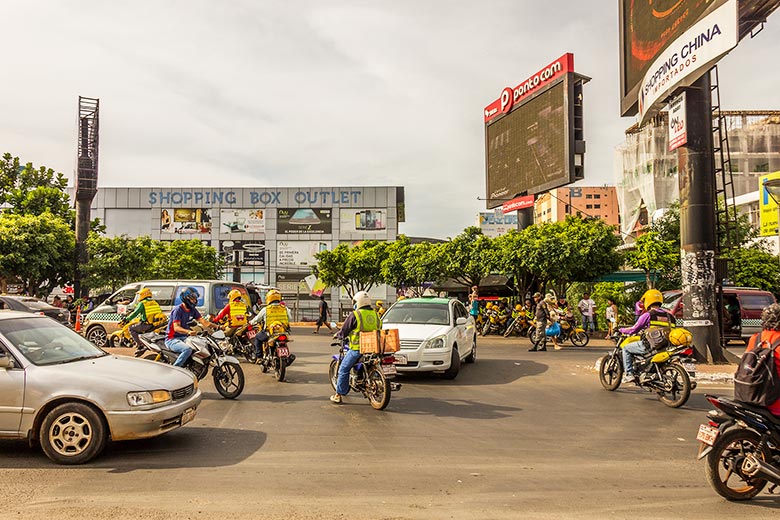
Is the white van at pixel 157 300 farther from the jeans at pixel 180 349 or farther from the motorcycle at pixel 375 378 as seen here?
the motorcycle at pixel 375 378

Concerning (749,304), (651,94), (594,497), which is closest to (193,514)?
(594,497)

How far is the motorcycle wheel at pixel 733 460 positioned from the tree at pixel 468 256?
854 inches

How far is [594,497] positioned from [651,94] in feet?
40.5

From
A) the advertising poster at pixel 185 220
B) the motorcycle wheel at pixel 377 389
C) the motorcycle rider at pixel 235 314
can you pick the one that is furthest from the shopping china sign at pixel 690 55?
the advertising poster at pixel 185 220

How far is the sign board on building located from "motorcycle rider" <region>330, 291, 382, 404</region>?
354 inches

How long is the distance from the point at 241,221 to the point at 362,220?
13.2 m

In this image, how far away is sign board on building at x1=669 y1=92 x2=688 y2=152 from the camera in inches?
552

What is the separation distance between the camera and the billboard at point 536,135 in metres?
25.9

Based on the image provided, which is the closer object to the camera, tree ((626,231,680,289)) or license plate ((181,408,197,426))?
license plate ((181,408,197,426))

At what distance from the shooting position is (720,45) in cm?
1208

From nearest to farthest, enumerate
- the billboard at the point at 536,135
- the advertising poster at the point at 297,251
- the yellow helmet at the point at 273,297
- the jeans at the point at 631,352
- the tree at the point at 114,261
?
the jeans at the point at 631,352, the yellow helmet at the point at 273,297, the billboard at the point at 536,135, the tree at the point at 114,261, the advertising poster at the point at 297,251

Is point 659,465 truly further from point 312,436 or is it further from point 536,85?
point 536,85

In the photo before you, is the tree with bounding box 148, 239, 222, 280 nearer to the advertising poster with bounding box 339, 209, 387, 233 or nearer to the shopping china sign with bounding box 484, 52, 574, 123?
the advertising poster with bounding box 339, 209, 387, 233

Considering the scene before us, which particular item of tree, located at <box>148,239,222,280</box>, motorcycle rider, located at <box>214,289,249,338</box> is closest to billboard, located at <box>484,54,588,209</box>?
motorcycle rider, located at <box>214,289,249,338</box>
